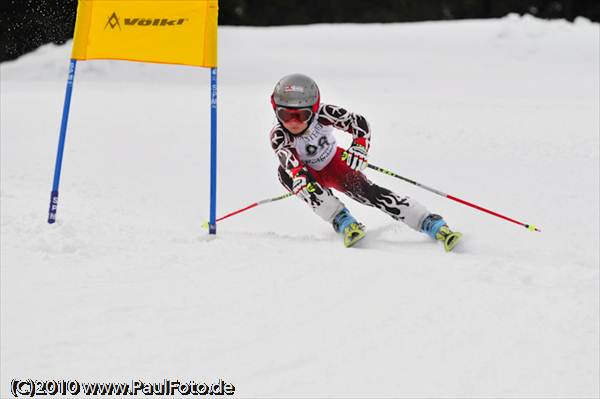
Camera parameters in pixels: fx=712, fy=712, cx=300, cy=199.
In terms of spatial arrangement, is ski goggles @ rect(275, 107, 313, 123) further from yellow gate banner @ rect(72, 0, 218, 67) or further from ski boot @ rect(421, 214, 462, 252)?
ski boot @ rect(421, 214, 462, 252)

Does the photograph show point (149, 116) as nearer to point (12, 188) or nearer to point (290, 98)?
point (12, 188)

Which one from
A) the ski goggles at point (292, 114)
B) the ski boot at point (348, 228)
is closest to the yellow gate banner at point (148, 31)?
the ski goggles at point (292, 114)

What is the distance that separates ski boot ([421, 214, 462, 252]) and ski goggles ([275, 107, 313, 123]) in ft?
4.00

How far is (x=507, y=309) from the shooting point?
3.86 meters

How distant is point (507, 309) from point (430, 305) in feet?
1.36

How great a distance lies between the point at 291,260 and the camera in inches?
175

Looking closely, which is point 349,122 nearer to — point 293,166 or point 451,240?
point 293,166

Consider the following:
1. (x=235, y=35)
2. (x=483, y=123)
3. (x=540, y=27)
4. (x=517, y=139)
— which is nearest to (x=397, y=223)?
(x=517, y=139)

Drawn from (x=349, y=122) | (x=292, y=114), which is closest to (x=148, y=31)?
(x=292, y=114)

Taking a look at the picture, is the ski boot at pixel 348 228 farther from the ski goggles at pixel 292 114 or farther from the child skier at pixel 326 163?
the ski goggles at pixel 292 114

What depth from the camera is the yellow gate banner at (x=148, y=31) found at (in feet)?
16.6

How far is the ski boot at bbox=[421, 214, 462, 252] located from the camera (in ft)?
16.5

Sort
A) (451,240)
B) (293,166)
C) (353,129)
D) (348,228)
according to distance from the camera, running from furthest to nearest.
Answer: (353,129), (293,166), (348,228), (451,240)

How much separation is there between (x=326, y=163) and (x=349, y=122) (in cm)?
44
